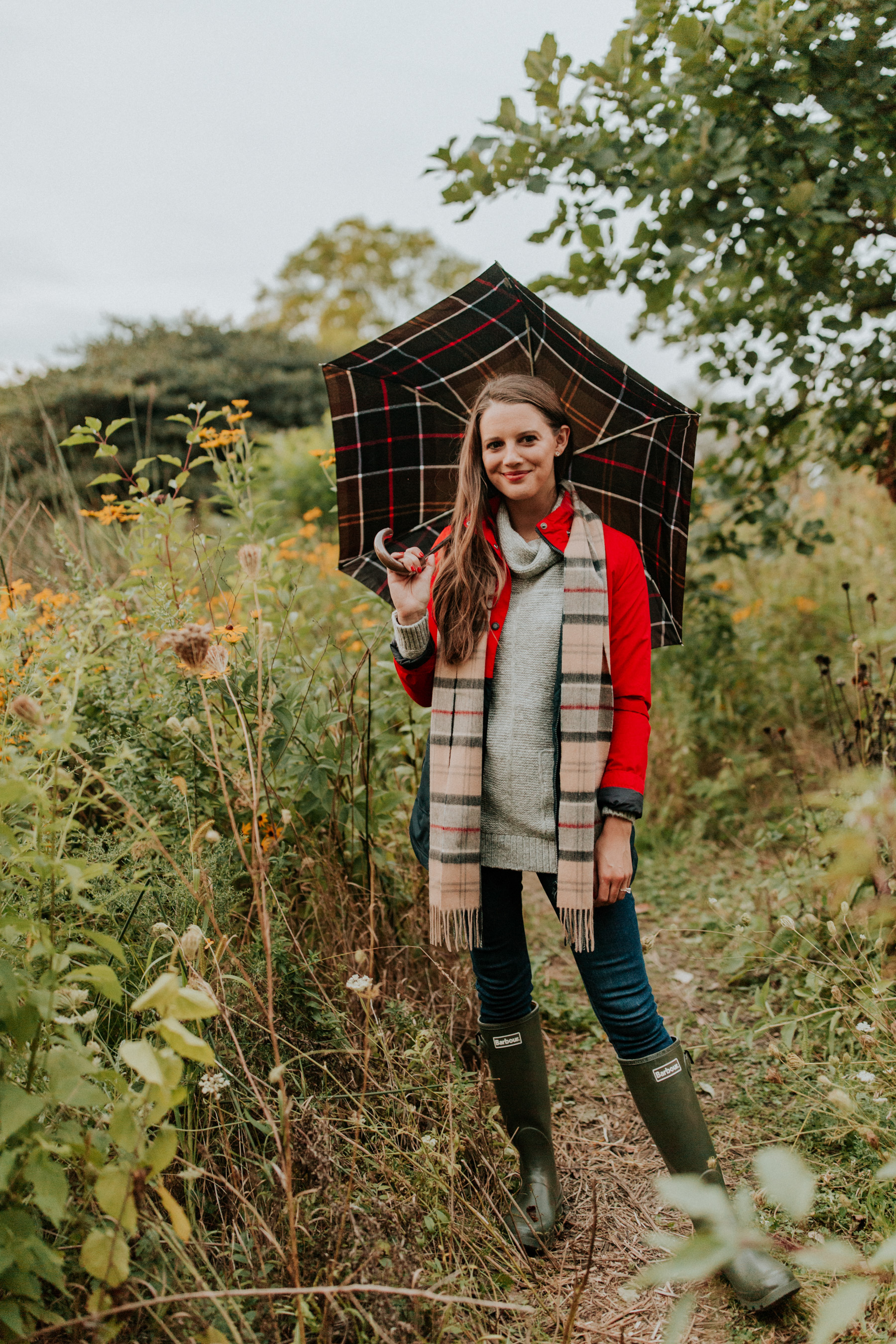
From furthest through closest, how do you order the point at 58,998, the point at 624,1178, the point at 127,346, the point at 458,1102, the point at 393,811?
the point at 127,346 < the point at 393,811 < the point at 624,1178 < the point at 458,1102 < the point at 58,998

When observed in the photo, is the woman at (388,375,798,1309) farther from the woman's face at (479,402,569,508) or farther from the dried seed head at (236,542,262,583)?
the dried seed head at (236,542,262,583)

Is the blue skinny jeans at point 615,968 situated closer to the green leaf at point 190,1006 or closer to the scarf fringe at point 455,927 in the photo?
the scarf fringe at point 455,927

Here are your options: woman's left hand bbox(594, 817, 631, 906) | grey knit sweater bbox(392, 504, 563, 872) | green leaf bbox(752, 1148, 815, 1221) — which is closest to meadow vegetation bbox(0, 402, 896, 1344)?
green leaf bbox(752, 1148, 815, 1221)

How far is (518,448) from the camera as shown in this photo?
1.95 metres

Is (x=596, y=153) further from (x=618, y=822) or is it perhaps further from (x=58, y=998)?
(x=58, y=998)

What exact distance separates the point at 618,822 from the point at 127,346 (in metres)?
11.9

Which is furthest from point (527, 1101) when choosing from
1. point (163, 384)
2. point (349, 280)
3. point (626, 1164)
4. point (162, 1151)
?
point (349, 280)

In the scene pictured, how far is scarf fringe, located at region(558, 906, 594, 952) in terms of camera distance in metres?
1.84

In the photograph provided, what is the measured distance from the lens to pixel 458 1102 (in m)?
2.10

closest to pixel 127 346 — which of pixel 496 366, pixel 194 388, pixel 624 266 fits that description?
pixel 194 388

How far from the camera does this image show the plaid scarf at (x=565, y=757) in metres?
1.84

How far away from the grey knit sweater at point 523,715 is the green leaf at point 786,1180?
124cm

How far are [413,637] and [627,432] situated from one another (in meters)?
0.77

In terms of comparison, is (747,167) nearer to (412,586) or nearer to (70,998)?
(412,586)
